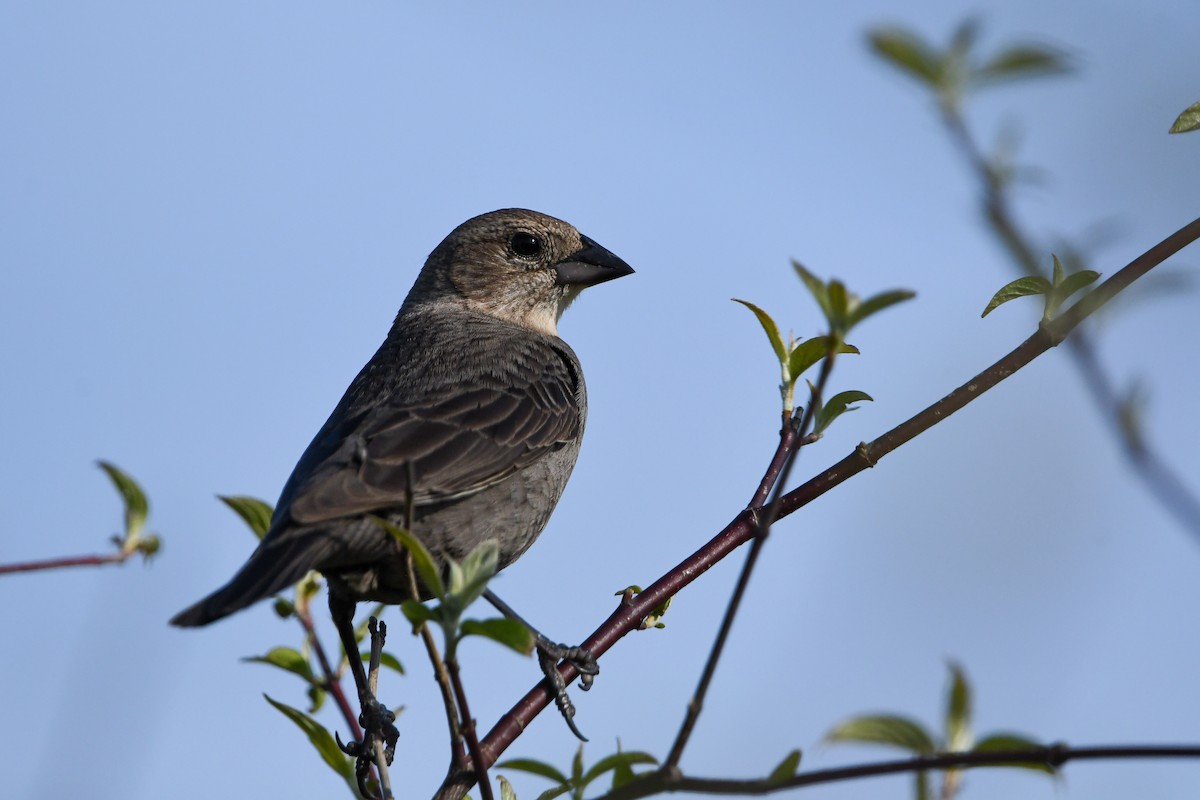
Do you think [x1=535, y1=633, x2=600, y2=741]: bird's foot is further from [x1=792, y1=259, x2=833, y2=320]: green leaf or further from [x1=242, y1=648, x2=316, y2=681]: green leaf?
[x1=792, y1=259, x2=833, y2=320]: green leaf

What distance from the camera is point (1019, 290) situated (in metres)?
3.04

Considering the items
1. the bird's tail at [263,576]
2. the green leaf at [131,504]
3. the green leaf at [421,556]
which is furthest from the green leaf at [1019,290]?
the green leaf at [131,504]

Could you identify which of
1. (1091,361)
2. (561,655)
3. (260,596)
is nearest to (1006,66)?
(1091,361)

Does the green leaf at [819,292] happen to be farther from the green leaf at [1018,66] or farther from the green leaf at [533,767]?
the green leaf at [533,767]

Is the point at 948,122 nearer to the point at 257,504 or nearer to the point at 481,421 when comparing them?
the point at 257,504

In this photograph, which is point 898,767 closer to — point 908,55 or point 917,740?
point 917,740

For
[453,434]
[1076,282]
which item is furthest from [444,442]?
[1076,282]

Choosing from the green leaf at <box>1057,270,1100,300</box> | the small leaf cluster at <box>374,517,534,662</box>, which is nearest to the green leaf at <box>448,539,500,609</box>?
the small leaf cluster at <box>374,517,534,662</box>

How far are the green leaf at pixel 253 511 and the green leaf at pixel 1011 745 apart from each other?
2.65 meters

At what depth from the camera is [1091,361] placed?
6.08ft

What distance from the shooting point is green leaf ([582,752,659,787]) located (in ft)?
8.86

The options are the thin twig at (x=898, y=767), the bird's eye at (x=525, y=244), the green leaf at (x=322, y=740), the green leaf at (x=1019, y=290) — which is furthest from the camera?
the bird's eye at (x=525, y=244)

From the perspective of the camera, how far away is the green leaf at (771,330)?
354cm

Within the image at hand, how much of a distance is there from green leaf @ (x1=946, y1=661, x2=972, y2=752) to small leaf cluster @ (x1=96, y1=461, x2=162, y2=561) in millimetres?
2713
